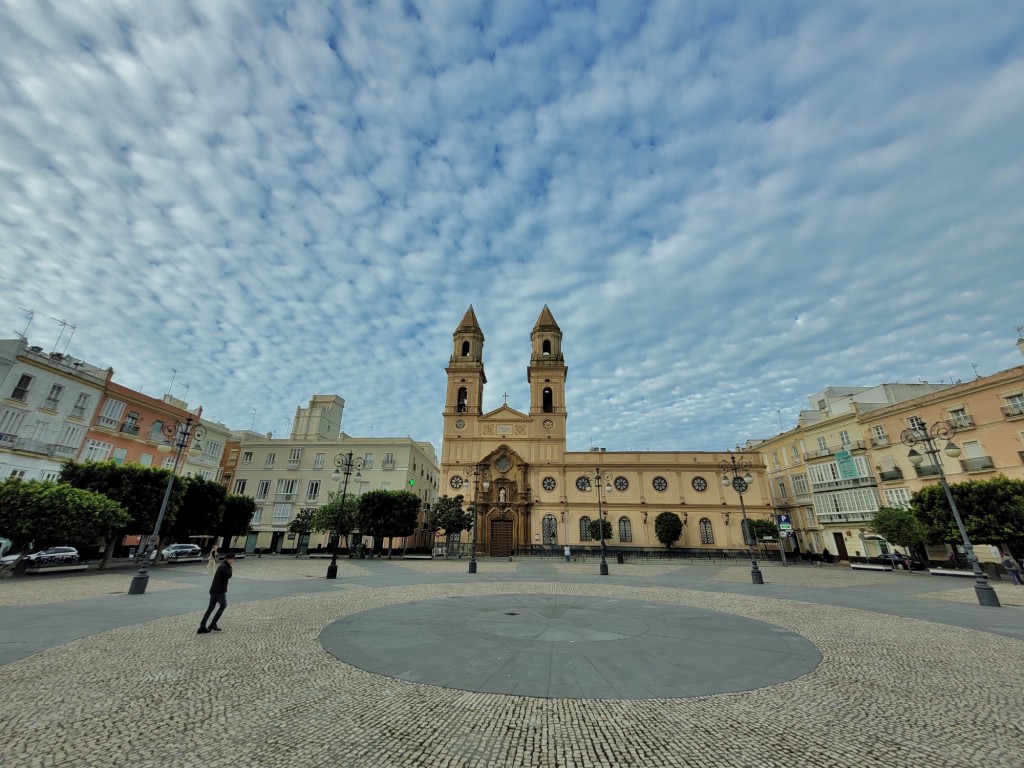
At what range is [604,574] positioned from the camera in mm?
22391

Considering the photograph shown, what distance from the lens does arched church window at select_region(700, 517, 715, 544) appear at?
41.2 metres

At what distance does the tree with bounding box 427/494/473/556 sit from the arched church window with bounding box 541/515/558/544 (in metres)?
8.47

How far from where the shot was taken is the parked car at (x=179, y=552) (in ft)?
105

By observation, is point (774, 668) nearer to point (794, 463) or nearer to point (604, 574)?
point (604, 574)

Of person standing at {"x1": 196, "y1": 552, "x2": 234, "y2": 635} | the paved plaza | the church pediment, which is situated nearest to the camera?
the paved plaza

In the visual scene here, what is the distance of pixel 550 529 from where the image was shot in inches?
1662

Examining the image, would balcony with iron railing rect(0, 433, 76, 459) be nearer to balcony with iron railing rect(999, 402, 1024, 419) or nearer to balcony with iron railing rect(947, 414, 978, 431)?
balcony with iron railing rect(947, 414, 978, 431)

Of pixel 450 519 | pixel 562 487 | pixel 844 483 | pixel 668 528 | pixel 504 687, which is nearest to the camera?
pixel 504 687

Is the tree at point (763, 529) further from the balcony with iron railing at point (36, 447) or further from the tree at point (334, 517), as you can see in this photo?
the balcony with iron railing at point (36, 447)

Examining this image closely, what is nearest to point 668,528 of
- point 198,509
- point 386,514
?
point 386,514

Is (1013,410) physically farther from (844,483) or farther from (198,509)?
(198,509)

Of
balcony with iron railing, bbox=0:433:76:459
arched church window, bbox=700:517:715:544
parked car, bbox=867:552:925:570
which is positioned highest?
balcony with iron railing, bbox=0:433:76:459

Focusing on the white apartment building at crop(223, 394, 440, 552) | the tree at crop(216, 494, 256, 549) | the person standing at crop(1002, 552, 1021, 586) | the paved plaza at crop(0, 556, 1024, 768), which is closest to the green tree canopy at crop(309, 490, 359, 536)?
the tree at crop(216, 494, 256, 549)

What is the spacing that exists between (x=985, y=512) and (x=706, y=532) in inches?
895
